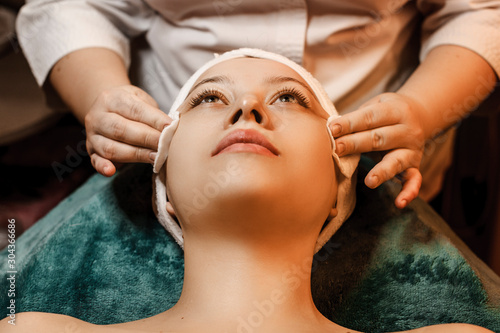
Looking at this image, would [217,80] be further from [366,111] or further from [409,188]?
[409,188]

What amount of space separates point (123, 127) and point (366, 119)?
0.47 meters

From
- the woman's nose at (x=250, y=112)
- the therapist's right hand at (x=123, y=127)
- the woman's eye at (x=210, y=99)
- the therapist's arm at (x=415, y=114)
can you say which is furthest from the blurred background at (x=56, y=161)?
the woman's nose at (x=250, y=112)

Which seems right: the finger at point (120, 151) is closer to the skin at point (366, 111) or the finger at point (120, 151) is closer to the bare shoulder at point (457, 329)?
the skin at point (366, 111)

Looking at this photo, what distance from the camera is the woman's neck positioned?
73 cm

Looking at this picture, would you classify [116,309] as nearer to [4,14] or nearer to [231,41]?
[231,41]

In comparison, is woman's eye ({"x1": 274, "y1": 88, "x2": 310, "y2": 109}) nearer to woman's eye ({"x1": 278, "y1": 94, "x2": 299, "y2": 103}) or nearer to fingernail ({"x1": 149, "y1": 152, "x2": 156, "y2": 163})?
woman's eye ({"x1": 278, "y1": 94, "x2": 299, "y2": 103})

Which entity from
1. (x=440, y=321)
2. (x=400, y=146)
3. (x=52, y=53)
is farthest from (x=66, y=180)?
(x=440, y=321)

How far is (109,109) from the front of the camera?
37.6 inches

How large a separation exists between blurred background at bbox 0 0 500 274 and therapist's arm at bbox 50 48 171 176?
0.24 metres

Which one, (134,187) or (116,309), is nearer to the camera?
(116,309)

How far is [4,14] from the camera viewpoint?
1319 millimetres

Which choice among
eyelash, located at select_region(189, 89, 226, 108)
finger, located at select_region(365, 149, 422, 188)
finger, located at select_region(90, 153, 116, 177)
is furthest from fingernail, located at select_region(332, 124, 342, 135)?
finger, located at select_region(90, 153, 116, 177)

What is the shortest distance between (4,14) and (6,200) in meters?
0.52

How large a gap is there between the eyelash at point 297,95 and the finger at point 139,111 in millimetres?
208
